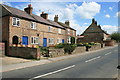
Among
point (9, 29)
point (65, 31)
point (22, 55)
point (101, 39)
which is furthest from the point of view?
→ point (101, 39)

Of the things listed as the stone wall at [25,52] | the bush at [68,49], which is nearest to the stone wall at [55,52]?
the bush at [68,49]

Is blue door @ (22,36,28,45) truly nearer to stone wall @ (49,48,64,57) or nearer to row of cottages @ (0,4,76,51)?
row of cottages @ (0,4,76,51)

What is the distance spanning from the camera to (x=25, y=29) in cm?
2048

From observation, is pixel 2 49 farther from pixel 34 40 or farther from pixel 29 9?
pixel 29 9

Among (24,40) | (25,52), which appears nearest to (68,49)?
(25,52)

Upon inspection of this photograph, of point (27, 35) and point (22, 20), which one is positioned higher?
point (22, 20)

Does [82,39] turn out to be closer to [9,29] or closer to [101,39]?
[101,39]

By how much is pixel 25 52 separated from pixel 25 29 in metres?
6.56

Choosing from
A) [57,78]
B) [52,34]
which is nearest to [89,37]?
[52,34]

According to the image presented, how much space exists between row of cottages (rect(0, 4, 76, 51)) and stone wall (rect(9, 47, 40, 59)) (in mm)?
1568

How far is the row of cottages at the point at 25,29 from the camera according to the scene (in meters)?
17.8

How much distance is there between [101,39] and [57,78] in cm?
4576

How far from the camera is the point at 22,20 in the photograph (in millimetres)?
19984

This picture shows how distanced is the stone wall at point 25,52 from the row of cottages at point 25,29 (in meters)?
1.57
